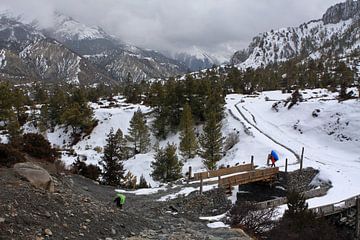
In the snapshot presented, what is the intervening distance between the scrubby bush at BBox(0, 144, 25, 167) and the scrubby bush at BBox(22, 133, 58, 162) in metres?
7.37

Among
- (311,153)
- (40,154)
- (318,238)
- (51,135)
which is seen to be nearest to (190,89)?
(311,153)

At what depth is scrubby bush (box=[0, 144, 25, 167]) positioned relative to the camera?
19000 millimetres

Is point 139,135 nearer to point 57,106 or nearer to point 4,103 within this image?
point 4,103

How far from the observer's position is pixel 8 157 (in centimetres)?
1945

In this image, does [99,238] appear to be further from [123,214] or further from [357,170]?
[357,170]

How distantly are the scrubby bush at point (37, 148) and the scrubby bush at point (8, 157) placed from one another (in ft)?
24.2

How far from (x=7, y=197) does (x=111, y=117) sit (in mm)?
68283

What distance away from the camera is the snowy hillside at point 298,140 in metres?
34.7

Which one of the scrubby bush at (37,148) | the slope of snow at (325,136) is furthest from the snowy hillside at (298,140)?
the scrubby bush at (37,148)

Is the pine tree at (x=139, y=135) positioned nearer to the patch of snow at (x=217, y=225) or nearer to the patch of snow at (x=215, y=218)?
the patch of snow at (x=215, y=218)

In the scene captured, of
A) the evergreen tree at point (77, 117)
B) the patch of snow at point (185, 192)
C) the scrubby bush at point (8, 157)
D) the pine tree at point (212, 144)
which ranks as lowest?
the patch of snow at point (185, 192)

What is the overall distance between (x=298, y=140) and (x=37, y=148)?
3552cm

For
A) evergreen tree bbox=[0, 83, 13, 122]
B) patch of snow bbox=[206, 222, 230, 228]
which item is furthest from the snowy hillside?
evergreen tree bbox=[0, 83, 13, 122]

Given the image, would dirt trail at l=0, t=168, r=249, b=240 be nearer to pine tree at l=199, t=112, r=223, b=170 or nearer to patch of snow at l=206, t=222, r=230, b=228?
patch of snow at l=206, t=222, r=230, b=228
